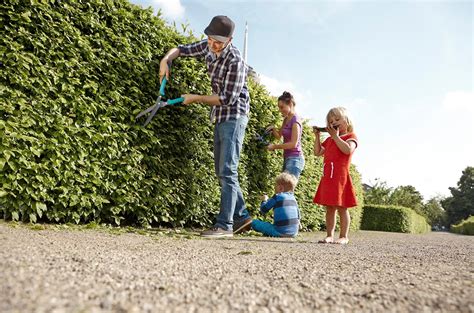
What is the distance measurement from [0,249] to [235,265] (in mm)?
1433

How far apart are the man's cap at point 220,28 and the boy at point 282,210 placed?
214 cm

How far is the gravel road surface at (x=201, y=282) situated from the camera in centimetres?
153

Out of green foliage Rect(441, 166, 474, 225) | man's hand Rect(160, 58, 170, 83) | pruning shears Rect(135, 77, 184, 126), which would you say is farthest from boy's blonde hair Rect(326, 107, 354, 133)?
green foliage Rect(441, 166, 474, 225)

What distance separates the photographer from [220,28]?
449 centimetres

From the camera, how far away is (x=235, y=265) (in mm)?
2580

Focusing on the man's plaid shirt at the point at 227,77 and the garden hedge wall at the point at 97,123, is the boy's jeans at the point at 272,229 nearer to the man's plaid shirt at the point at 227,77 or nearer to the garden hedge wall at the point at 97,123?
the garden hedge wall at the point at 97,123

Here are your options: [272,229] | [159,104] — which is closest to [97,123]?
[159,104]

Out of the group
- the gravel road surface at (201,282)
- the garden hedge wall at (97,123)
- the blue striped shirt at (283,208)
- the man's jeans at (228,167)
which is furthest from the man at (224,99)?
the gravel road surface at (201,282)

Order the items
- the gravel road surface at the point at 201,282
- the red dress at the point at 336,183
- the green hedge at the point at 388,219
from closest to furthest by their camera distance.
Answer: the gravel road surface at the point at 201,282
the red dress at the point at 336,183
the green hedge at the point at 388,219

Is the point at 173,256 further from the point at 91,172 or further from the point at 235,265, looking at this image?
the point at 91,172

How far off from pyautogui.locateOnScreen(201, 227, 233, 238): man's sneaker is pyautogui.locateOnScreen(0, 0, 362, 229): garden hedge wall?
0.72 meters

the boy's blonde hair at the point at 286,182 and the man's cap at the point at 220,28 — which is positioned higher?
the man's cap at the point at 220,28

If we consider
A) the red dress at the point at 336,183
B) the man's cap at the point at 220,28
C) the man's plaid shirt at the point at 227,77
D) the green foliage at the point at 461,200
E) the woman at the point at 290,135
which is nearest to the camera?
the man's cap at the point at 220,28

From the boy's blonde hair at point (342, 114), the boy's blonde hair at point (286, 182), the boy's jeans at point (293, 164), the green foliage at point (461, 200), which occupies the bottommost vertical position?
the boy's blonde hair at point (286, 182)
